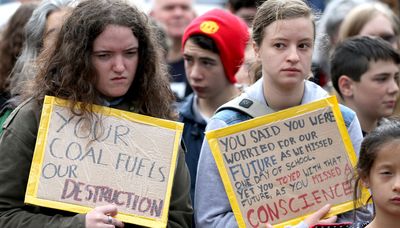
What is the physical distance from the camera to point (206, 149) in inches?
204

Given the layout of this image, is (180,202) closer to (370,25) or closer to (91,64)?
(91,64)

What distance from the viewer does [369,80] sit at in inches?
251

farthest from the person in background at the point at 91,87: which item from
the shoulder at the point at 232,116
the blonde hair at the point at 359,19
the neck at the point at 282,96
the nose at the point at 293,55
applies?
the blonde hair at the point at 359,19

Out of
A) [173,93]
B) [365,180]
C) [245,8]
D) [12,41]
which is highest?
[245,8]

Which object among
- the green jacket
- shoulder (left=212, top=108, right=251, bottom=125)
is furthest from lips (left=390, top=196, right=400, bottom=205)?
the green jacket

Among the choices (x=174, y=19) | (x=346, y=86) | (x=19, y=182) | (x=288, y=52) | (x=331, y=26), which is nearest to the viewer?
(x=19, y=182)

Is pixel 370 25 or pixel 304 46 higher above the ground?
A: pixel 370 25

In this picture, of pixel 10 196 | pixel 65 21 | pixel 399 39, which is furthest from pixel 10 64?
pixel 399 39

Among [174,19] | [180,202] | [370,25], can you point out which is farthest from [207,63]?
[174,19]

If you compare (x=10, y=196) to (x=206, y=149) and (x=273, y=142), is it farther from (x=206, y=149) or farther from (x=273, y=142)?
(x=273, y=142)

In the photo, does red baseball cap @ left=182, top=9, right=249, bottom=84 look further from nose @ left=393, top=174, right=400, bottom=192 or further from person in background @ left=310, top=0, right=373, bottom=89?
nose @ left=393, top=174, right=400, bottom=192

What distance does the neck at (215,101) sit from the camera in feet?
21.9

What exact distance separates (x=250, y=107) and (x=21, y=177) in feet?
4.08

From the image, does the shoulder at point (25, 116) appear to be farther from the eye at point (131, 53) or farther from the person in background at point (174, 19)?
the person in background at point (174, 19)
